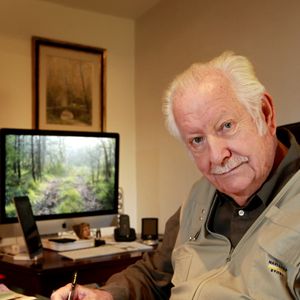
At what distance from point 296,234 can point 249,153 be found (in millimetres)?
235

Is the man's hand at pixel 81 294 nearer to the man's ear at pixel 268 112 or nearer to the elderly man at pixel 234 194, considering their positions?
the elderly man at pixel 234 194

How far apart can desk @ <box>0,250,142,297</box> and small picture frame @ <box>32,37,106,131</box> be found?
1.01m

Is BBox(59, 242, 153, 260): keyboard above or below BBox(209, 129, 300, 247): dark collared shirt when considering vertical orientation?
below

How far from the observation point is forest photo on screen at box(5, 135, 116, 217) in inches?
80.1

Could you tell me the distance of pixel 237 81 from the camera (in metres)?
1.04

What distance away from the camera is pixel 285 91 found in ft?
6.73

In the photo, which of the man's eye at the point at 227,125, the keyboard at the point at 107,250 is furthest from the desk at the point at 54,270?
the man's eye at the point at 227,125

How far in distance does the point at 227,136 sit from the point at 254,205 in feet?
0.61

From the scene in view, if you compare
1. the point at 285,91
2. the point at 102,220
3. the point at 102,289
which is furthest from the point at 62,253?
the point at 285,91

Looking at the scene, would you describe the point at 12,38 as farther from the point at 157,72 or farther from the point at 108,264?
the point at 108,264

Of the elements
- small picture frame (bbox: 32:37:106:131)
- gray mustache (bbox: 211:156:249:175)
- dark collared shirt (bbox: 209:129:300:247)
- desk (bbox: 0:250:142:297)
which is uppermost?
small picture frame (bbox: 32:37:106:131)

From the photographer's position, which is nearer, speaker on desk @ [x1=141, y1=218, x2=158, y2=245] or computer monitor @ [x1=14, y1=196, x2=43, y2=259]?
computer monitor @ [x1=14, y1=196, x2=43, y2=259]

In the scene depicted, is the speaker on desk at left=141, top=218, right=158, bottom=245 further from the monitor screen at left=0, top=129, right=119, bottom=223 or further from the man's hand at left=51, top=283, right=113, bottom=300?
the man's hand at left=51, top=283, right=113, bottom=300

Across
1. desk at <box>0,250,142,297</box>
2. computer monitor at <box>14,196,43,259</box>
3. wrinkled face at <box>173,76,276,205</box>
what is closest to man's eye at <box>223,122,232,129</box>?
wrinkled face at <box>173,76,276,205</box>
